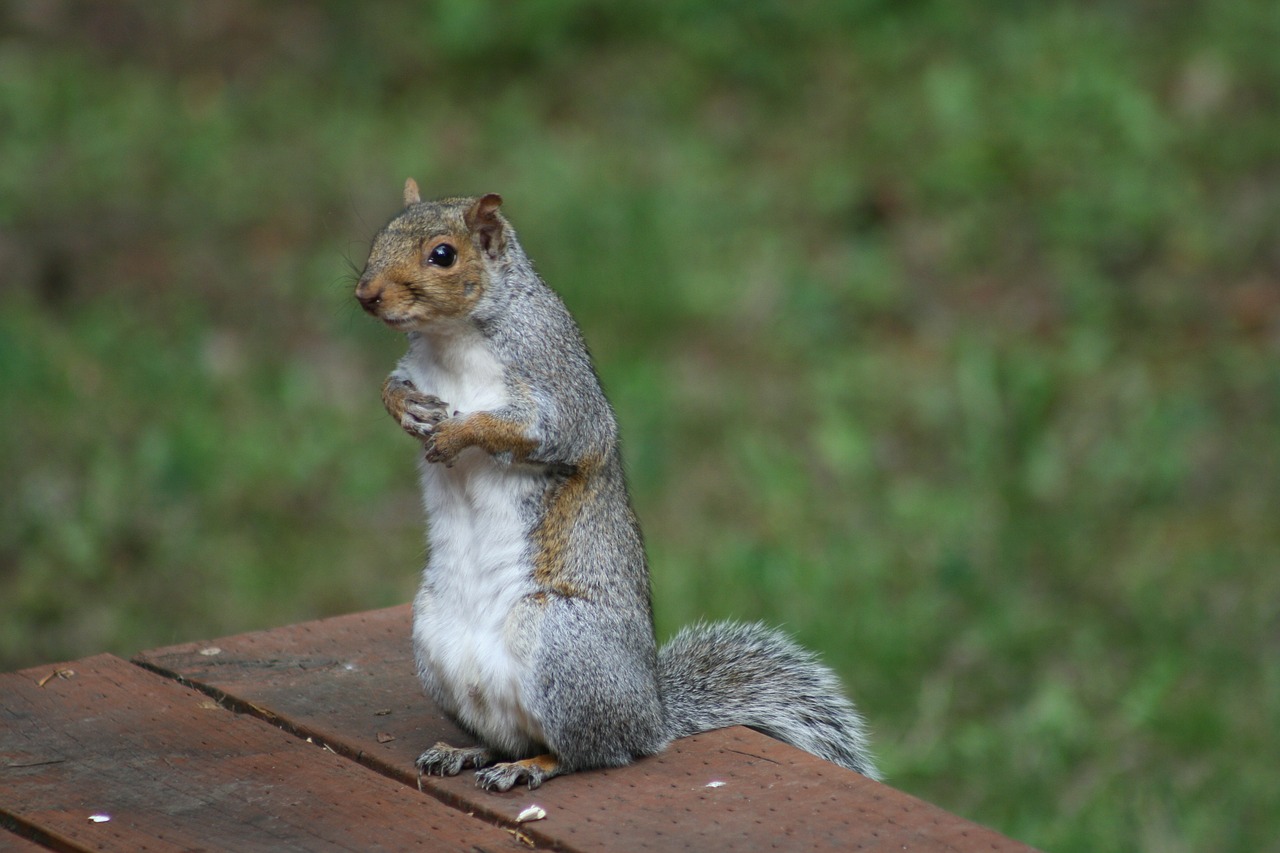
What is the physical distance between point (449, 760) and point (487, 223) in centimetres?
72

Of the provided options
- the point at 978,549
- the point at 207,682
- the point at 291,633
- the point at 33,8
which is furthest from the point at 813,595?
the point at 33,8

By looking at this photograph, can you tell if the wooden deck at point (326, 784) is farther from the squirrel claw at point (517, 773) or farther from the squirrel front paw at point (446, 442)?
the squirrel front paw at point (446, 442)

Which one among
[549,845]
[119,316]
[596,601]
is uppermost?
[119,316]

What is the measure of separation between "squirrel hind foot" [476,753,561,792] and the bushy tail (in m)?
0.23

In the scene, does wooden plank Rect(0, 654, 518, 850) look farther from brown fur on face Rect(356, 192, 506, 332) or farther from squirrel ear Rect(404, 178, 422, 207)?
squirrel ear Rect(404, 178, 422, 207)

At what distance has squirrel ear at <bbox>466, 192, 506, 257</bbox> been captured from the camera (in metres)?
2.29

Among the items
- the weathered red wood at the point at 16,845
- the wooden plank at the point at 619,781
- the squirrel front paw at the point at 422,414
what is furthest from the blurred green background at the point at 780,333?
the weathered red wood at the point at 16,845

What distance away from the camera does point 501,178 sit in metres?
6.18

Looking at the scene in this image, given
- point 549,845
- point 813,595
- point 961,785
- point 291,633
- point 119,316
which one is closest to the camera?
point 549,845

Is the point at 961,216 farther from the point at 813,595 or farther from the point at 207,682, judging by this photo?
the point at 207,682

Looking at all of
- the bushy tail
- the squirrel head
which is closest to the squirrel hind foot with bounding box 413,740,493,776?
the bushy tail

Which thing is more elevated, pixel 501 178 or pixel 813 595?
pixel 501 178

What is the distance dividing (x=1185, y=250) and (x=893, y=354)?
1095 millimetres

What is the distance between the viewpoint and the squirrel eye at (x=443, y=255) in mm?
2234
